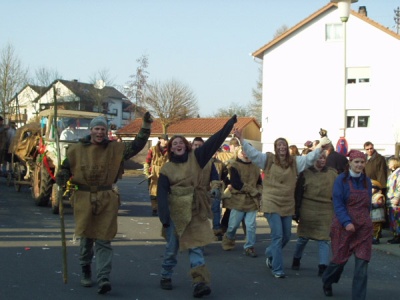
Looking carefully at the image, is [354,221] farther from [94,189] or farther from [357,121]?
[357,121]

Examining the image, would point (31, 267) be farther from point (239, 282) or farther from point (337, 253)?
point (337, 253)

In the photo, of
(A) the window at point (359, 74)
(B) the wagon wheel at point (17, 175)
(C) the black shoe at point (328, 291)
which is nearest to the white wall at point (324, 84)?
(A) the window at point (359, 74)

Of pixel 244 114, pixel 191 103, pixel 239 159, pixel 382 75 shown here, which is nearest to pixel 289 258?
pixel 239 159

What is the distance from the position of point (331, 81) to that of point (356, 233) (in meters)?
36.8

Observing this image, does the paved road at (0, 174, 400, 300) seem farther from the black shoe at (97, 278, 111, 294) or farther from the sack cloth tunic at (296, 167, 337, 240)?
the sack cloth tunic at (296, 167, 337, 240)

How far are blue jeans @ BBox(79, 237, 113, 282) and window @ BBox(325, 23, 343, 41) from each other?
37583 mm

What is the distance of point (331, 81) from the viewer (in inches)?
1684

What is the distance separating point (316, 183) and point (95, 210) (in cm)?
311

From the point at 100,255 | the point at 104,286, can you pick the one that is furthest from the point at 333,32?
the point at 104,286

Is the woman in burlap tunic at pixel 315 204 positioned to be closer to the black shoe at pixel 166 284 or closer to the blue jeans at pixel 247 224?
the blue jeans at pixel 247 224

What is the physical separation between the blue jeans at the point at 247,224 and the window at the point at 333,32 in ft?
112

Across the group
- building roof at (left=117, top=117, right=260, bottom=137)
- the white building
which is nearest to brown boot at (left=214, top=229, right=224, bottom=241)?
the white building

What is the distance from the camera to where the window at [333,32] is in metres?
42.8

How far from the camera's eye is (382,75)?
41.8 m
